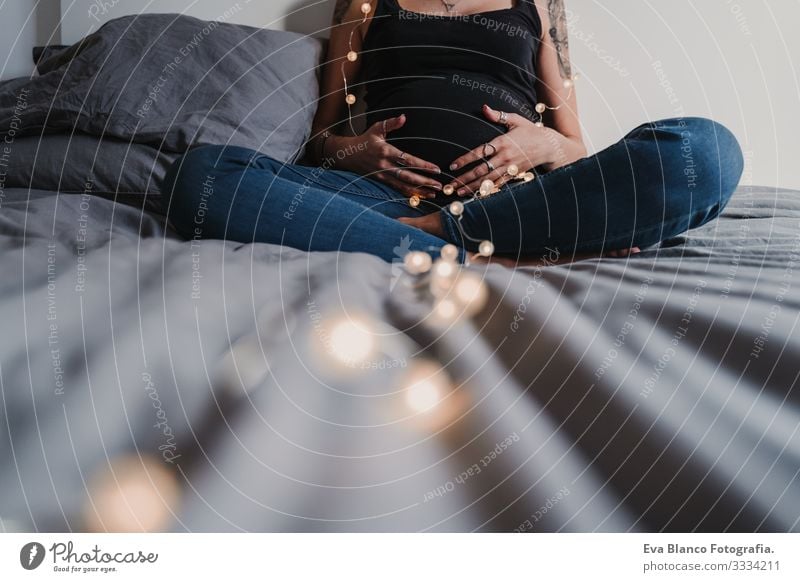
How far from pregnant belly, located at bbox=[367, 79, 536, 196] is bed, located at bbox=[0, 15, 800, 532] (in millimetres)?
358

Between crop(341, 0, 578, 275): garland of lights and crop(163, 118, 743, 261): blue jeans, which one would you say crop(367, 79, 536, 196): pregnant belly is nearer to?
crop(341, 0, 578, 275): garland of lights

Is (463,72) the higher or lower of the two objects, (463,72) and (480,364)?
the higher

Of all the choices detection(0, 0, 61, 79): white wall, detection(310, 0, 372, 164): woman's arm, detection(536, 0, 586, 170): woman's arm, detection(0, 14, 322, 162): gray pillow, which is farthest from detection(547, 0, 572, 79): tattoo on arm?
detection(0, 0, 61, 79): white wall

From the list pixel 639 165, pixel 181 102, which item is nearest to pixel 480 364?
pixel 639 165

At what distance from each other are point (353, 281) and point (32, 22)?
98 cm

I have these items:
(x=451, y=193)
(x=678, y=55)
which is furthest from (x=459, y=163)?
(x=678, y=55)

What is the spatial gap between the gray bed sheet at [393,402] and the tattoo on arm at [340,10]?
29.3 inches

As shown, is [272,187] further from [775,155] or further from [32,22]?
[775,155]

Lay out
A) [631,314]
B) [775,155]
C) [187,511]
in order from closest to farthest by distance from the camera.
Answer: [187,511], [631,314], [775,155]

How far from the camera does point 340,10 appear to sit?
100 cm

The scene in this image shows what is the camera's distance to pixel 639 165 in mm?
522

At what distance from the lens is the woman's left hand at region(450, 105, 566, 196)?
739mm

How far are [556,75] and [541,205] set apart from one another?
518 millimetres

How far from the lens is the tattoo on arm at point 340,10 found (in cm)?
100
